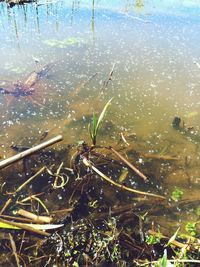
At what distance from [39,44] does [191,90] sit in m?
3.60

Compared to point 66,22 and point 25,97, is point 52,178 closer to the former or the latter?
point 25,97

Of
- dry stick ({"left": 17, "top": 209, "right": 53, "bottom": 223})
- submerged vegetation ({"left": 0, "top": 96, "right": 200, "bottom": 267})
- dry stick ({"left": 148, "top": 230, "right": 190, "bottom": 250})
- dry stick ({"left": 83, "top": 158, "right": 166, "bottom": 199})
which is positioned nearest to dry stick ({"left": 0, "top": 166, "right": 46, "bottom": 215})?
submerged vegetation ({"left": 0, "top": 96, "right": 200, "bottom": 267})

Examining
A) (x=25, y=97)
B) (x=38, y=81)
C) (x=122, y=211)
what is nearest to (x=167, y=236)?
(x=122, y=211)

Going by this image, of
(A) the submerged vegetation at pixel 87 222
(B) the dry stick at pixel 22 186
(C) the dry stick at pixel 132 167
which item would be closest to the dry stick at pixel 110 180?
(A) the submerged vegetation at pixel 87 222

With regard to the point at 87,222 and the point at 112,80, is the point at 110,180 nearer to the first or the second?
the point at 87,222

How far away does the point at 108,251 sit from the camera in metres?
2.79

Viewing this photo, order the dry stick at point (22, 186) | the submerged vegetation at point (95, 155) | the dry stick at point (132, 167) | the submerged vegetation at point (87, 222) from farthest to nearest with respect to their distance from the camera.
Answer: the dry stick at point (132, 167) < the dry stick at point (22, 186) < the submerged vegetation at point (95, 155) < the submerged vegetation at point (87, 222)

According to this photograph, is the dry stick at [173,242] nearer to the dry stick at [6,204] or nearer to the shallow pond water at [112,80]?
the shallow pond water at [112,80]

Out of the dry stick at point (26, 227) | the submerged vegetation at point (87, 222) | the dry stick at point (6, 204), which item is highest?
the dry stick at point (26, 227)

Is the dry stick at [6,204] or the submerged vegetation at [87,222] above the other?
the dry stick at [6,204]

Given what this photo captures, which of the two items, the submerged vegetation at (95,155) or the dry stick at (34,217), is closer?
the submerged vegetation at (95,155)

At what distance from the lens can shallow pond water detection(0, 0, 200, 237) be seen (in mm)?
4531

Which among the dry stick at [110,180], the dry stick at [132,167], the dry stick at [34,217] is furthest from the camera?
the dry stick at [132,167]

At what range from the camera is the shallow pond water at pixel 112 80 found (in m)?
4.53
